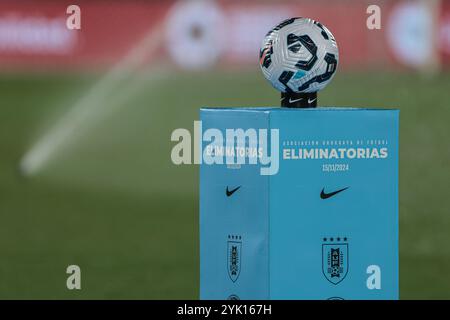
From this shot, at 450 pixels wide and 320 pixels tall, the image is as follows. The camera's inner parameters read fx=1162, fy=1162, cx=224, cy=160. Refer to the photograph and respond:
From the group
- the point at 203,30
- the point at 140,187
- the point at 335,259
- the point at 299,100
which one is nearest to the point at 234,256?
the point at 335,259

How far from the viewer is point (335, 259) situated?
16.3ft

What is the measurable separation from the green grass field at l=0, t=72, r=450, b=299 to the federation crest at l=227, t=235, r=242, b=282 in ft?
10.7

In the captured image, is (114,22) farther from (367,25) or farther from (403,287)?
(403,287)

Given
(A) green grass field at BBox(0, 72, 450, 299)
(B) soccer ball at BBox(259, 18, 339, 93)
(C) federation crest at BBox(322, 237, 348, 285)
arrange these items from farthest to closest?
(A) green grass field at BBox(0, 72, 450, 299)
(B) soccer ball at BBox(259, 18, 339, 93)
(C) federation crest at BBox(322, 237, 348, 285)

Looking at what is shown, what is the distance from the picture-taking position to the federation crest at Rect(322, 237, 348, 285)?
16.2ft

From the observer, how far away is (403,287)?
8.52m

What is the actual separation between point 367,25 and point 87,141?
165 inches

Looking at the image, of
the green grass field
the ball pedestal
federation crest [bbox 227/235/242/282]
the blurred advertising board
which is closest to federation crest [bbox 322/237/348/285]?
federation crest [bbox 227/235/242/282]

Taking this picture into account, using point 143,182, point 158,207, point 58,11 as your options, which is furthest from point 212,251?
point 58,11

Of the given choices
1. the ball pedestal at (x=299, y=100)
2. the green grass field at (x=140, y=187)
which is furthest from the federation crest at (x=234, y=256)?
the green grass field at (x=140, y=187)

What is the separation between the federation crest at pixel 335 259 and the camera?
4938 mm

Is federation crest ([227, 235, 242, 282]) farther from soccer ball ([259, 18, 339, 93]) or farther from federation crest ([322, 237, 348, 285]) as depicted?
soccer ball ([259, 18, 339, 93])

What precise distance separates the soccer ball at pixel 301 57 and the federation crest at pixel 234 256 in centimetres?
70

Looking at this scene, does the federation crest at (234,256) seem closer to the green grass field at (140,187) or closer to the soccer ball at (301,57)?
the soccer ball at (301,57)
